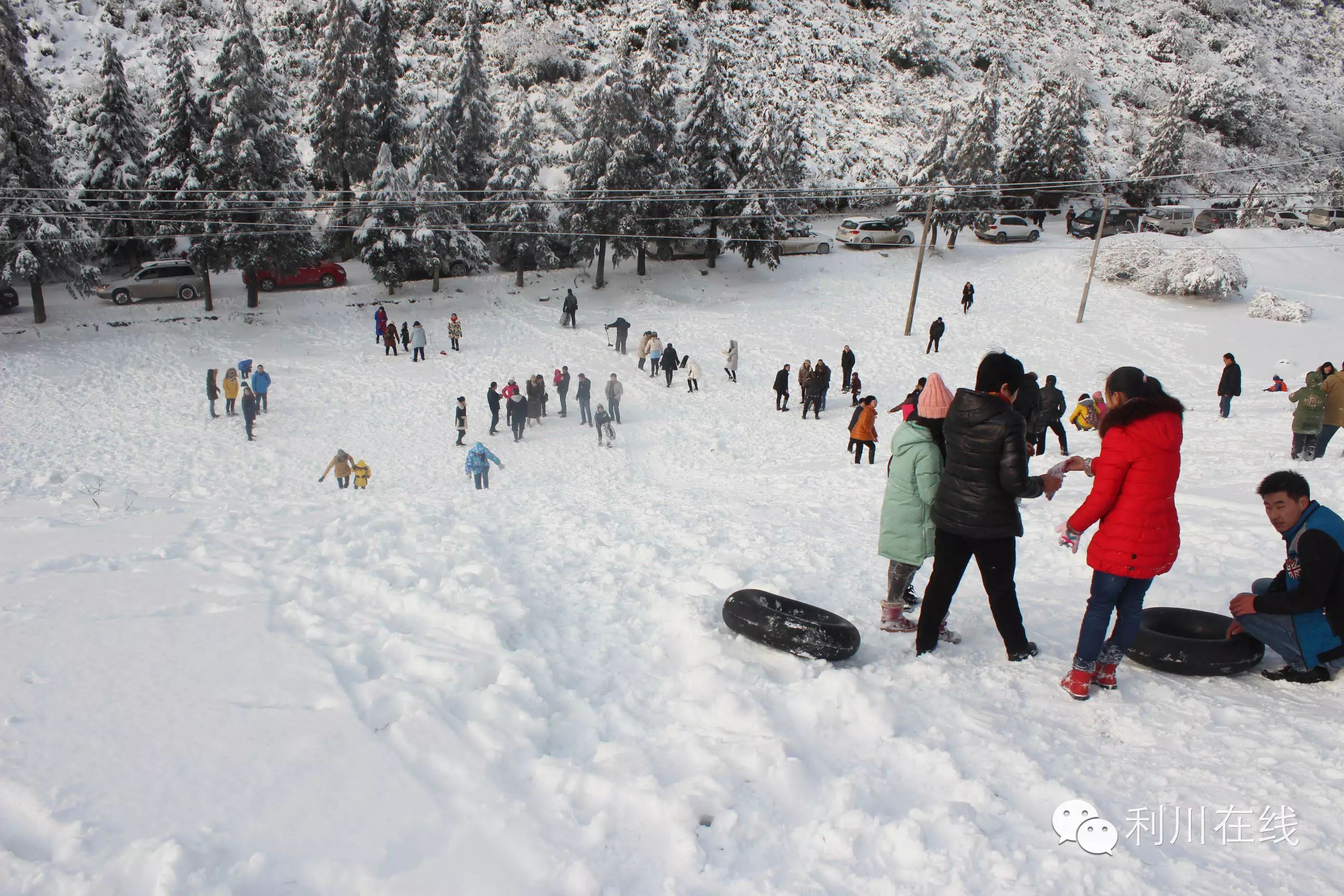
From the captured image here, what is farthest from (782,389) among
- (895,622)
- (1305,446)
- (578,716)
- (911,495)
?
(578,716)

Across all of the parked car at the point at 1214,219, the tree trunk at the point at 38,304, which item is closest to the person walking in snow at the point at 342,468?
the tree trunk at the point at 38,304

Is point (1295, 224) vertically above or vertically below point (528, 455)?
above

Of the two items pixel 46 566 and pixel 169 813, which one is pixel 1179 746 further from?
pixel 46 566

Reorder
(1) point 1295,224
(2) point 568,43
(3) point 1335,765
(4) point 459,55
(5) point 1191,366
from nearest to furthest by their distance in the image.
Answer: (3) point 1335,765 → (5) point 1191,366 → (4) point 459,55 → (1) point 1295,224 → (2) point 568,43

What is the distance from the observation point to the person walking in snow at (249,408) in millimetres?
17094

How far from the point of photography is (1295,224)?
1633 inches

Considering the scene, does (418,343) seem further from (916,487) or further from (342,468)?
(916,487)

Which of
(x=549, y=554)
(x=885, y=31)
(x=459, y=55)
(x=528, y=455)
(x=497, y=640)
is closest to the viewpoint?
(x=497, y=640)

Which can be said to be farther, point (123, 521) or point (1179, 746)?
point (123, 521)

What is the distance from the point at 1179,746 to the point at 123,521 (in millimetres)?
10176

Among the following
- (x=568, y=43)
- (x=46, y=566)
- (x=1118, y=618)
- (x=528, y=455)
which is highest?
(x=568, y=43)

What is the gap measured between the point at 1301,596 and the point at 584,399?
1611 centimetres

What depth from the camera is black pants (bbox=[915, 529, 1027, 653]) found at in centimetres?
439

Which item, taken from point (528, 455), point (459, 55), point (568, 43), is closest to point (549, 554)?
point (528, 455)
